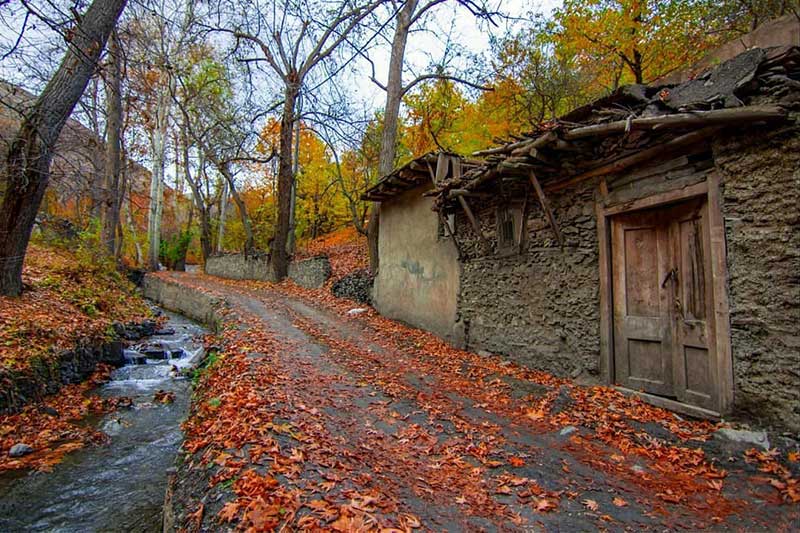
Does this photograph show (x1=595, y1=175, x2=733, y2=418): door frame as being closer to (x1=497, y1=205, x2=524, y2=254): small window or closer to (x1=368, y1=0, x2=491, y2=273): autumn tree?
(x1=497, y1=205, x2=524, y2=254): small window

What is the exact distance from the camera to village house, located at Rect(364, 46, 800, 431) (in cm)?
377

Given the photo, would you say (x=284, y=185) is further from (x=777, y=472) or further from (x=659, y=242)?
(x=777, y=472)

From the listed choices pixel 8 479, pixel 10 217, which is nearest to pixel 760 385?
pixel 8 479

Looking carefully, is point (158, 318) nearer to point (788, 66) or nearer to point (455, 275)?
point (455, 275)

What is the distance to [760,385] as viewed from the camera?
3.81 m

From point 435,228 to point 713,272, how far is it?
19.4 ft

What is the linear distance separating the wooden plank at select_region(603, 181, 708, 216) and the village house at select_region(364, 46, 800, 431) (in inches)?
0.5

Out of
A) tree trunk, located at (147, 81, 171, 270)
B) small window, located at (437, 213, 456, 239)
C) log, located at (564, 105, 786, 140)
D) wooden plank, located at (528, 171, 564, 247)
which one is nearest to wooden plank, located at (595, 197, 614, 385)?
wooden plank, located at (528, 171, 564, 247)

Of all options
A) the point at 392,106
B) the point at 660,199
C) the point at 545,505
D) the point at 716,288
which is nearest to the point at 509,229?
the point at 660,199

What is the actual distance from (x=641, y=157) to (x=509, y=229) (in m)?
2.69

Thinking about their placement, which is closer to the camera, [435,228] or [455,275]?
[455,275]

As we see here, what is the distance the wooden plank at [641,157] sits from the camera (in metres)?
4.28

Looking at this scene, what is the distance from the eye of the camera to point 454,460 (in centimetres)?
377

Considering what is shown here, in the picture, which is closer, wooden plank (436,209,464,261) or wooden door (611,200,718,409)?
wooden door (611,200,718,409)
